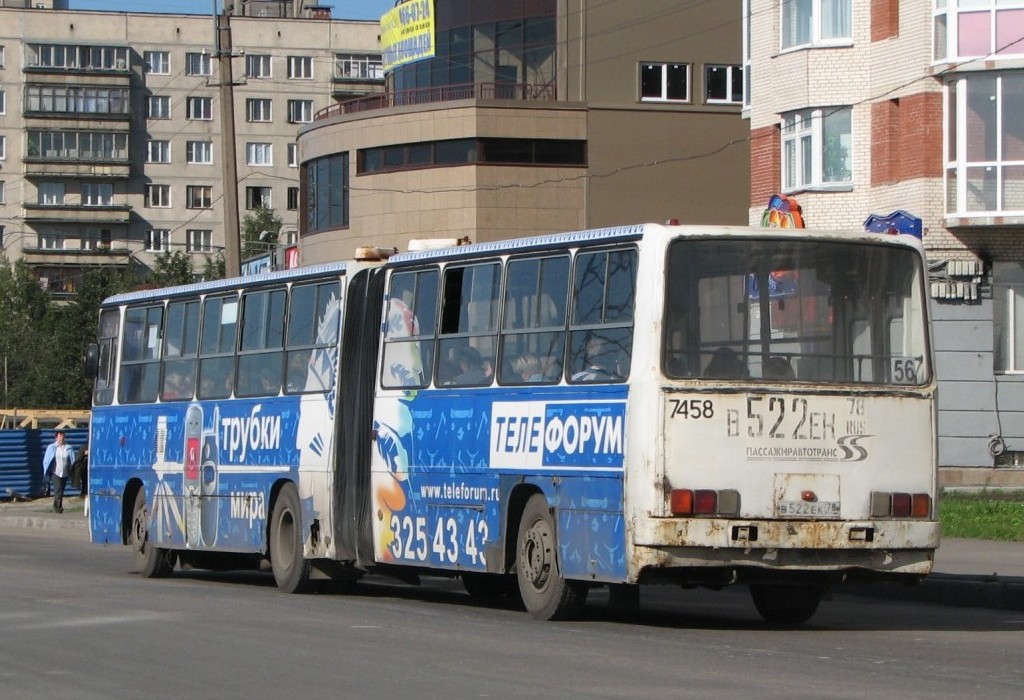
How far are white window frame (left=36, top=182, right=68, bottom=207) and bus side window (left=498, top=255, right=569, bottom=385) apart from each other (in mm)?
89551

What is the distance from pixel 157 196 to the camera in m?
103

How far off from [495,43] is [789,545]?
140 ft

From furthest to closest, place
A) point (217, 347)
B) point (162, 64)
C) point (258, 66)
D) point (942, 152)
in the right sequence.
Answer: point (162, 64), point (258, 66), point (942, 152), point (217, 347)

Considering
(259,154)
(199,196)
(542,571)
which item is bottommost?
(542,571)

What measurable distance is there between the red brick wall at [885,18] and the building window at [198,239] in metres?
69.6

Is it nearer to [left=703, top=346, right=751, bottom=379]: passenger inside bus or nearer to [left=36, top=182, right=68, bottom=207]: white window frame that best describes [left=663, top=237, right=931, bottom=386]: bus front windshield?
[left=703, top=346, right=751, bottom=379]: passenger inside bus

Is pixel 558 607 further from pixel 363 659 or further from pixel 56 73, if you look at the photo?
pixel 56 73

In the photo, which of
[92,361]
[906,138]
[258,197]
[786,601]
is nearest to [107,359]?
[92,361]

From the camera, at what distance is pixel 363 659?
1124 centimetres

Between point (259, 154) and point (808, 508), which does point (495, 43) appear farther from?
point (259, 154)

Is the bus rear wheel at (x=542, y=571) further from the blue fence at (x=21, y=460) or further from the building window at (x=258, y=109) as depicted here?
the building window at (x=258, y=109)

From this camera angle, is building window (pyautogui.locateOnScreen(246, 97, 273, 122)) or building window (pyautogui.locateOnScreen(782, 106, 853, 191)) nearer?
building window (pyautogui.locateOnScreen(782, 106, 853, 191))

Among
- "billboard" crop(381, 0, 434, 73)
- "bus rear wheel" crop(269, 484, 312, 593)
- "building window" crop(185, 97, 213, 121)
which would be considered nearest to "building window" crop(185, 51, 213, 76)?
"building window" crop(185, 97, 213, 121)

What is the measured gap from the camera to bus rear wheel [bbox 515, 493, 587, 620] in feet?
46.2
